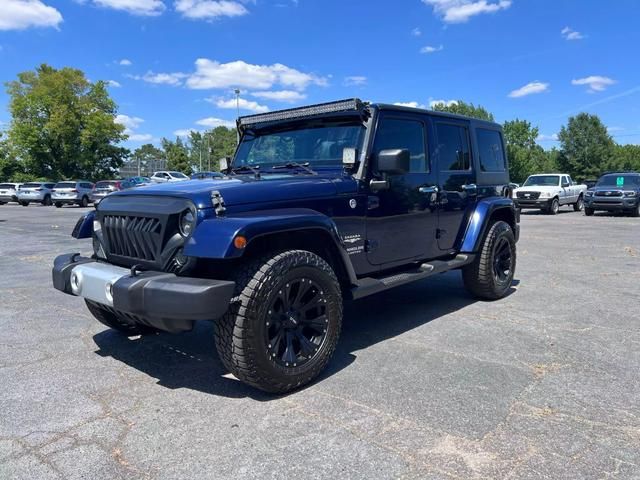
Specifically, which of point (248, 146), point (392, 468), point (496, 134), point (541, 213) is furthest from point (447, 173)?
point (541, 213)

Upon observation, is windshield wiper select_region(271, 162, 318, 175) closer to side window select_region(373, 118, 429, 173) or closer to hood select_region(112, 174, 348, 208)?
hood select_region(112, 174, 348, 208)

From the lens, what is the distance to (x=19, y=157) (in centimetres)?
4625

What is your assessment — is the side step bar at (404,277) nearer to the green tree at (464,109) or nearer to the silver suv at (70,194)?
the silver suv at (70,194)

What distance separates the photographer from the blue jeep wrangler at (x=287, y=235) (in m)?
3.01

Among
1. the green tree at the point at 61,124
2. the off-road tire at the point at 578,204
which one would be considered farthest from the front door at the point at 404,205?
the green tree at the point at 61,124

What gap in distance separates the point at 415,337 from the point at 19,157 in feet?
168

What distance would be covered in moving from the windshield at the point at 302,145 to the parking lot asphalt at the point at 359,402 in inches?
63.4

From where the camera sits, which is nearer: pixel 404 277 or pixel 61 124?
pixel 404 277

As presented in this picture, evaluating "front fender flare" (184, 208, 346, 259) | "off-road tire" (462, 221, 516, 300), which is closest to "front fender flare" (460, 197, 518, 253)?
"off-road tire" (462, 221, 516, 300)

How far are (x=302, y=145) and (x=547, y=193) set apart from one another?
745 inches

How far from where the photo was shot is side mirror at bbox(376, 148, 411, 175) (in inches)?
151

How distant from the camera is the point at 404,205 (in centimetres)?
445

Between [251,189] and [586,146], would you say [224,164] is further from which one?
[586,146]

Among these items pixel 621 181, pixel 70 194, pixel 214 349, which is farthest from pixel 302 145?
pixel 70 194
